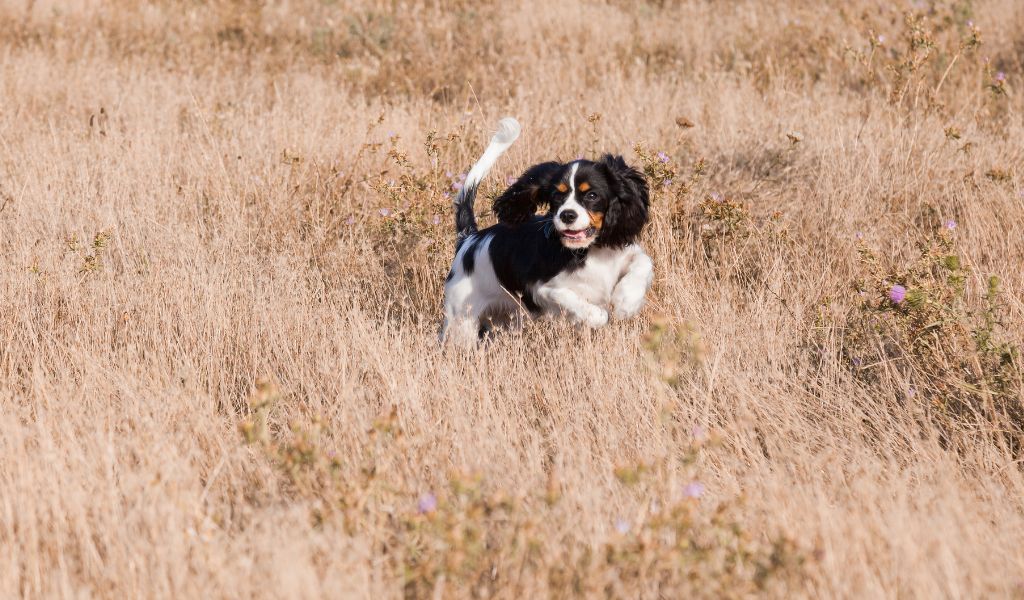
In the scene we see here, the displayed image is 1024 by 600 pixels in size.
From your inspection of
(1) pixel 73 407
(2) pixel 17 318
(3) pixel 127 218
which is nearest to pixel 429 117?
(3) pixel 127 218

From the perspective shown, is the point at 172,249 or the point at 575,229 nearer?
the point at 575,229

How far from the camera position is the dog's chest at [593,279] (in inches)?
157

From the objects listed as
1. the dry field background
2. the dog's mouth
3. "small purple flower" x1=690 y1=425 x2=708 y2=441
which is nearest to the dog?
the dog's mouth

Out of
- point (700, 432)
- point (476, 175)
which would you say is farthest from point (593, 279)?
point (700, 432)

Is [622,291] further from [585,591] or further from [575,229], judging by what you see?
[585,591]

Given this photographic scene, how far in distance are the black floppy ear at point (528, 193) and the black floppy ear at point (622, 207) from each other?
23 cm

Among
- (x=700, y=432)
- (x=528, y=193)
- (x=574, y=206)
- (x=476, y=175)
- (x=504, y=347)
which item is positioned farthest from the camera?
(x=476, y=175)

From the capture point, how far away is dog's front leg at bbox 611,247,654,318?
12.5 ft

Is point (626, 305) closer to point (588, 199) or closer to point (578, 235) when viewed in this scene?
point (578, 235)

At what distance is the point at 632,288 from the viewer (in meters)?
3.87

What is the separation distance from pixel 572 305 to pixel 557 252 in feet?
0.95

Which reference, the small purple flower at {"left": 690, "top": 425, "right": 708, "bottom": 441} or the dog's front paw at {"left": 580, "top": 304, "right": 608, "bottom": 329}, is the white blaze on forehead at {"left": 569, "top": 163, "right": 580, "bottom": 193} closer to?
the dog's front paw at {"left": 580, "top": 304, "right": 608, "bottom": 329}

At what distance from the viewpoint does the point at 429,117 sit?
6242mm

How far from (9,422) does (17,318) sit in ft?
3.27
